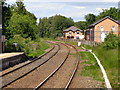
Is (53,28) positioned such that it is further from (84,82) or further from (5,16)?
(84,82)

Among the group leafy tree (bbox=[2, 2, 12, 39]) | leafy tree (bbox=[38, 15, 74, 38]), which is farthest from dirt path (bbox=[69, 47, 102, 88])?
leafy tree (bbox=[38, 15, 74, 38])

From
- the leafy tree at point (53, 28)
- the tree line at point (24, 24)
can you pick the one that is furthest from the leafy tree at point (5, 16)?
the leafy tree at point (53, 28)

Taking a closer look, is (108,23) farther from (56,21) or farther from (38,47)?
(56,21)

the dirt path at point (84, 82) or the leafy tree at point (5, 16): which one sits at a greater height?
the leafy tree at point (5, 16)

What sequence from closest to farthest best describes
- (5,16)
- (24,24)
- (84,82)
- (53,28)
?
(84,82), (5,16), (24,24), (53,28)

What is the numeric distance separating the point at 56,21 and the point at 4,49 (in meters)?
84.7

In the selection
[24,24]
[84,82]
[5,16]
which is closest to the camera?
[84,82]

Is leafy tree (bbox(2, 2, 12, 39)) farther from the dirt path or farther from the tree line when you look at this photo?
the dirt path

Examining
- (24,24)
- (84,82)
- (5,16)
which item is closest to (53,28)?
(24,24)

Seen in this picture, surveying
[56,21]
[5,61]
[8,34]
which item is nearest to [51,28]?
[56,21]

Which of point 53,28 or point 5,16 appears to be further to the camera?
point 53,28

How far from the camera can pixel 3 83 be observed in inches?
409

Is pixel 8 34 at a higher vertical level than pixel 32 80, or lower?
higher

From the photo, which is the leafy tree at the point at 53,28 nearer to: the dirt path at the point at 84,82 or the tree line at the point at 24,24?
the tree line at the point at 24,24
